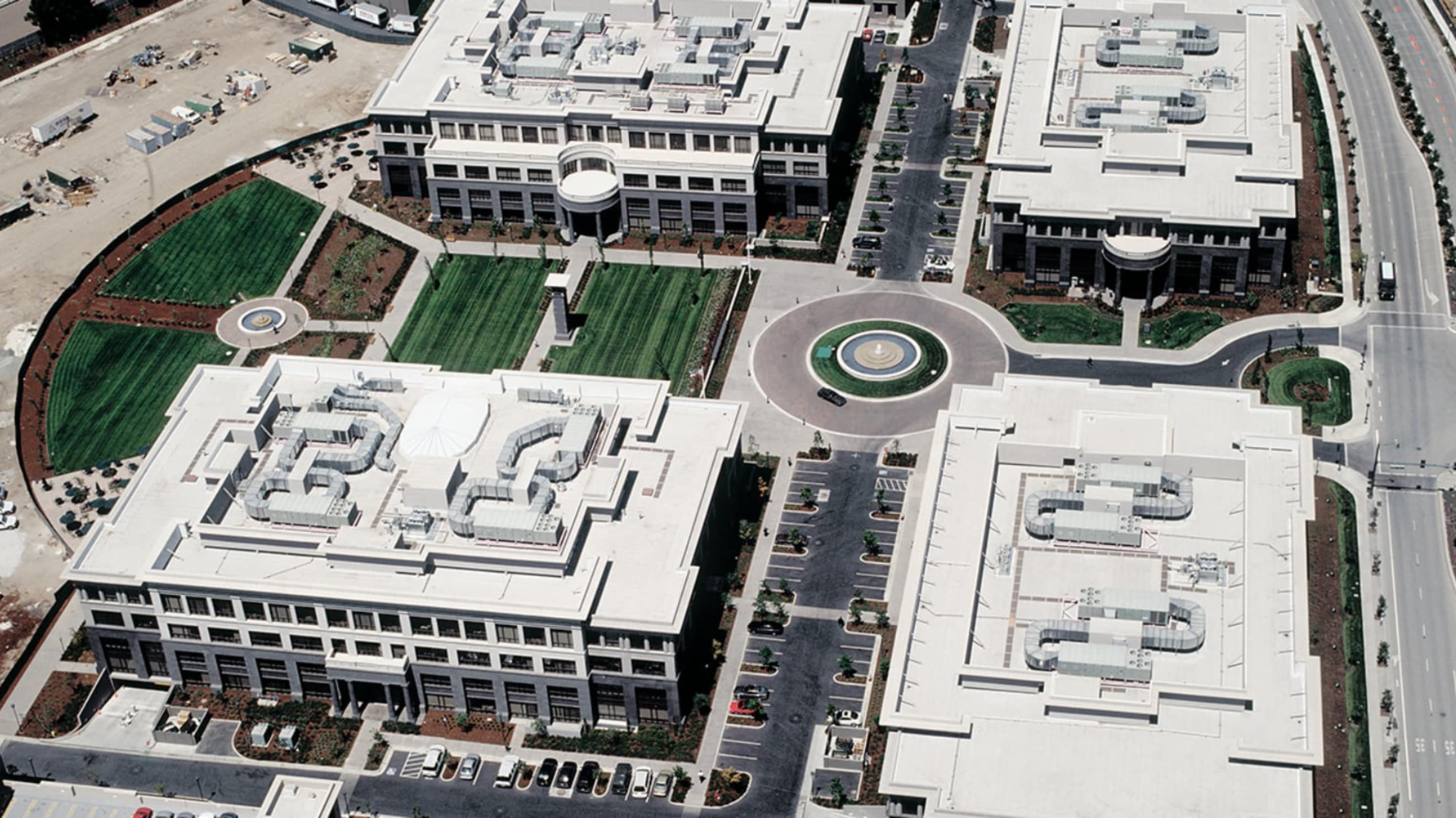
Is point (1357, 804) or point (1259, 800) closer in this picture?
point (1259, 800)

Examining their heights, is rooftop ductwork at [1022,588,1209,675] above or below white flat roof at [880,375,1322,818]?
above

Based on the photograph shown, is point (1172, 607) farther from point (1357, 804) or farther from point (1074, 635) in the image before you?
point (1357, 804)

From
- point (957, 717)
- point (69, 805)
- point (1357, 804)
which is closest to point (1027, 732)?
point (957, 717)

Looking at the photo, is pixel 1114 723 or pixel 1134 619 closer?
pixel 1114 723

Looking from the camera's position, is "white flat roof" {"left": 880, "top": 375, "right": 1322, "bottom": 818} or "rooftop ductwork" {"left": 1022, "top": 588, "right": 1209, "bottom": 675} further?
"rooftop ductwork" {"left": 1022, "top": 588, "right": 1209, "bottom": 675}

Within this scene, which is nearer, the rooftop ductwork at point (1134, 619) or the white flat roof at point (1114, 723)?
the white flat roof at point (1114, 723)

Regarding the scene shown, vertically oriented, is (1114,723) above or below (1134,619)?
below

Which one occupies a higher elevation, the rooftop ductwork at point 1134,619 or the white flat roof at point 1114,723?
the rooftop ductwork at point 1134,619

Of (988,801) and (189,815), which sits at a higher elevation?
(988,801)
